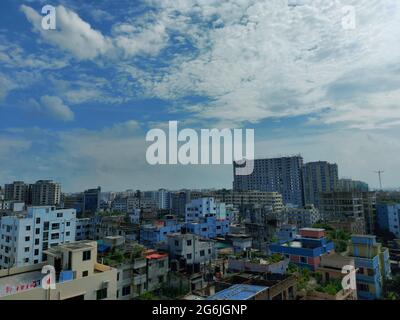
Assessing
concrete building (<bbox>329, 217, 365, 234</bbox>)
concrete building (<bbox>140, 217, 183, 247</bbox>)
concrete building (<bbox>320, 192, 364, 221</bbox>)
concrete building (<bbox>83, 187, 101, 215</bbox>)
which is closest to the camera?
concrete building (<bbox>329, 217, 365, 234</bbox>)

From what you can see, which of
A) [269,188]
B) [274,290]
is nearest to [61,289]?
[274,290]

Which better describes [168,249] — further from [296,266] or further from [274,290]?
[274,290]

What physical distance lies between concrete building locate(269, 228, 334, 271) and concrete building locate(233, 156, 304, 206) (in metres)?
17.0

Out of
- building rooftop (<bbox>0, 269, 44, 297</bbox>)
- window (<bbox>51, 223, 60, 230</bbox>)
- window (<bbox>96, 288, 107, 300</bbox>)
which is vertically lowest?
window (<bbox>96, 288, 107, 300</bbox>)

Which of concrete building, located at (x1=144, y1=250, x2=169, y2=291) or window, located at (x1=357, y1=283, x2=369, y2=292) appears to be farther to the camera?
concrete building, located at (x1=144, y1=250, x2=169, y2=291)

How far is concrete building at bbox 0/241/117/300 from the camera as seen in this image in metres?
3.51

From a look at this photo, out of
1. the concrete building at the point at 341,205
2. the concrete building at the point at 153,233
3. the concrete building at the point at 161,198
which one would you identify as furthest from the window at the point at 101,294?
the concrete building at the point at 161,198

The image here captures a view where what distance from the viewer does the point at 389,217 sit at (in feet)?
42.1

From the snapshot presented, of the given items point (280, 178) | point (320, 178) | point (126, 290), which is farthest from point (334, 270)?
point (280, 178)

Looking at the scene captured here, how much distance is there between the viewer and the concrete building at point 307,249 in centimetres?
741

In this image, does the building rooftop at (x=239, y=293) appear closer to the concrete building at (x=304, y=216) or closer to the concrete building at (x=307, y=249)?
the concrete building at (x=307, y=249)

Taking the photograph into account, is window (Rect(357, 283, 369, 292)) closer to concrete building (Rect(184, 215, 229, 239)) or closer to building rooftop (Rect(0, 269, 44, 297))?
building rooftop (Rect(0, 269, 44, 297))

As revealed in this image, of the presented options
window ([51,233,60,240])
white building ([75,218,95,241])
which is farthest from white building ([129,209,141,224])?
window ([51,233,60,240])
